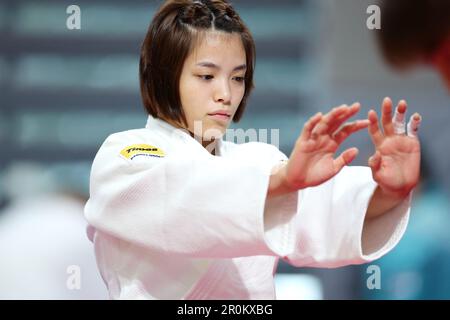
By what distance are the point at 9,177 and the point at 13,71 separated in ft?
1.26

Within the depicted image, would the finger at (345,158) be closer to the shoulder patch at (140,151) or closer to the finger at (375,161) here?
the finger at (375,161)

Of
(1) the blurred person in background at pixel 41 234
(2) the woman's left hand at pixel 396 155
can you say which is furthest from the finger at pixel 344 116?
(1) the blurred person in background at pixel 41 234

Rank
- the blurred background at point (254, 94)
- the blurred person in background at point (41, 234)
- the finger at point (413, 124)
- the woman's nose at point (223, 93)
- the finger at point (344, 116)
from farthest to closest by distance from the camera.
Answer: the blurred background at point (254, 94) → the blurred person in background at point (41, 234) → the woman's nose at point (223, 93) → the finger at point (413, 124) → the finger at point (344, 116)

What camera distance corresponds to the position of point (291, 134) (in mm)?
2555

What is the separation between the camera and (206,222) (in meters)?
1.29

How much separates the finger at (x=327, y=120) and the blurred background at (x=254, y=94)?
127cm

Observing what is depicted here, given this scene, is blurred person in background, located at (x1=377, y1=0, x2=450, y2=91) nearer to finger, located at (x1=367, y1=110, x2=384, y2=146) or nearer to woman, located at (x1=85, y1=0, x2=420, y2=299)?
woman, located at (x1=85, y1=0, x2=420, y2=299)

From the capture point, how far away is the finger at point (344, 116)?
3.97ft

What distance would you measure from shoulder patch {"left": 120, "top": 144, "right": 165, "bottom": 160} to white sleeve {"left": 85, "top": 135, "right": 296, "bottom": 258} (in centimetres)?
2

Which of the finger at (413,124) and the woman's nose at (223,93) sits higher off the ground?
the woman's nose at (223,93)

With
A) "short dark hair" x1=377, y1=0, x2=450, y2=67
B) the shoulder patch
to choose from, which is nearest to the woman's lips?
the shoulder patch

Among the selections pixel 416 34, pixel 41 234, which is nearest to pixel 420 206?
pixel 416 34

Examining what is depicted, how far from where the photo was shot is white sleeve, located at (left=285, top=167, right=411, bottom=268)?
1.41 meters
